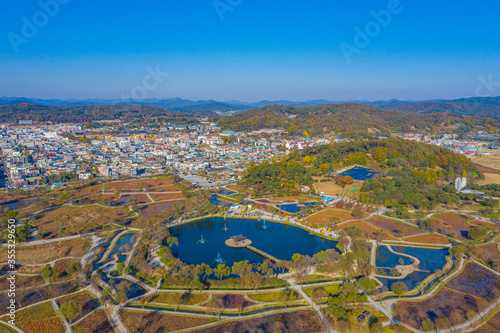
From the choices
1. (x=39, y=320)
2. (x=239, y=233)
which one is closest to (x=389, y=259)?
(x=239, y=233)

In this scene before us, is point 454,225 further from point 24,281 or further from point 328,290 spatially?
point 24,281

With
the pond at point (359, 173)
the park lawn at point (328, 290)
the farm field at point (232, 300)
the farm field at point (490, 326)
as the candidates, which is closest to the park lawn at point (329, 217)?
the park lawn at point (328, 290)

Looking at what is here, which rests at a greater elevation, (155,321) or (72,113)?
(72,113)

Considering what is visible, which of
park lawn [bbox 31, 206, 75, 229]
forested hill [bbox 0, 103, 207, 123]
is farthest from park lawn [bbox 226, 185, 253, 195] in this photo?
forested hill [bbox 0, 103, 207, 123]

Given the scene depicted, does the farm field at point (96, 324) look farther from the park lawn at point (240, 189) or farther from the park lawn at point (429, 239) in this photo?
the park lawn at point (240, 189)

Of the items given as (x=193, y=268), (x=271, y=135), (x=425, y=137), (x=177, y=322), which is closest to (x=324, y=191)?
(x=193, y=268)
